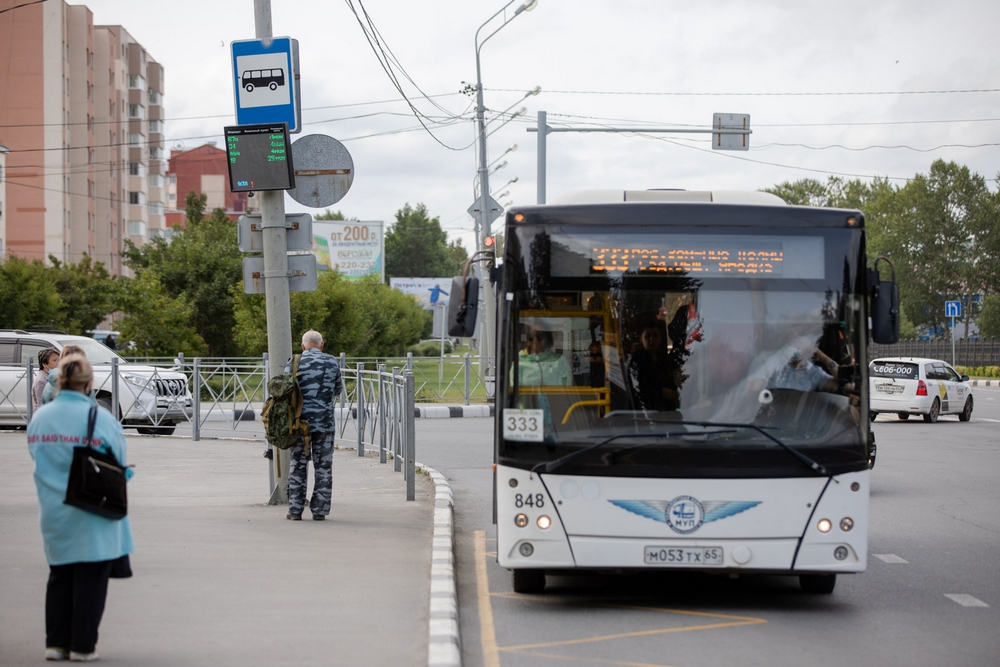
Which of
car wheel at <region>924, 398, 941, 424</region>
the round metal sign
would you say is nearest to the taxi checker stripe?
the round metal sign

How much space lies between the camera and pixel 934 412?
25891 mm

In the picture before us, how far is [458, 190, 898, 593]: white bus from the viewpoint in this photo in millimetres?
7016

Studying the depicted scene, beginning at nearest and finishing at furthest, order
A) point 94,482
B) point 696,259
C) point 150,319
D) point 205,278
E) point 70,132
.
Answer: point 94,482 < point 696,259 < point 150,319 < point 205,278 < point 70,132

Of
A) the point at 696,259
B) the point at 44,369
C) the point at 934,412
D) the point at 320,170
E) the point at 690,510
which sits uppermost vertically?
the point at 320,170

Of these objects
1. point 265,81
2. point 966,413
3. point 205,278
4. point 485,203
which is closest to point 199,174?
point 205,278

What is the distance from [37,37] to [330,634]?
228 feet

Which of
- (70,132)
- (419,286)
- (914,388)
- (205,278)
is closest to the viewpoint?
(914,388)

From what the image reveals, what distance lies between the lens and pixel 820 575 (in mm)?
7707

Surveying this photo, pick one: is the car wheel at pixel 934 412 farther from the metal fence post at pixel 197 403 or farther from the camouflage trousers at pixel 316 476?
the camouflage trousers at pixel 316 476

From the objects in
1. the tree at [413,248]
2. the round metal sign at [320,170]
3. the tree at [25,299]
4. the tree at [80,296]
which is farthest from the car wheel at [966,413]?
the tree at [413,248]

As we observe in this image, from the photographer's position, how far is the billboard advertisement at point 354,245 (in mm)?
59094

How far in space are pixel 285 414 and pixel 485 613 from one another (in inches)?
147

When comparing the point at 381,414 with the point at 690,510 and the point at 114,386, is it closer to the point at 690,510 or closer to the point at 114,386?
the point at 114,386

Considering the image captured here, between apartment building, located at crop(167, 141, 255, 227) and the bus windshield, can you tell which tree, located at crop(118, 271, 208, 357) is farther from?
apartment building, located at crop(167, 141, 255, 227)
